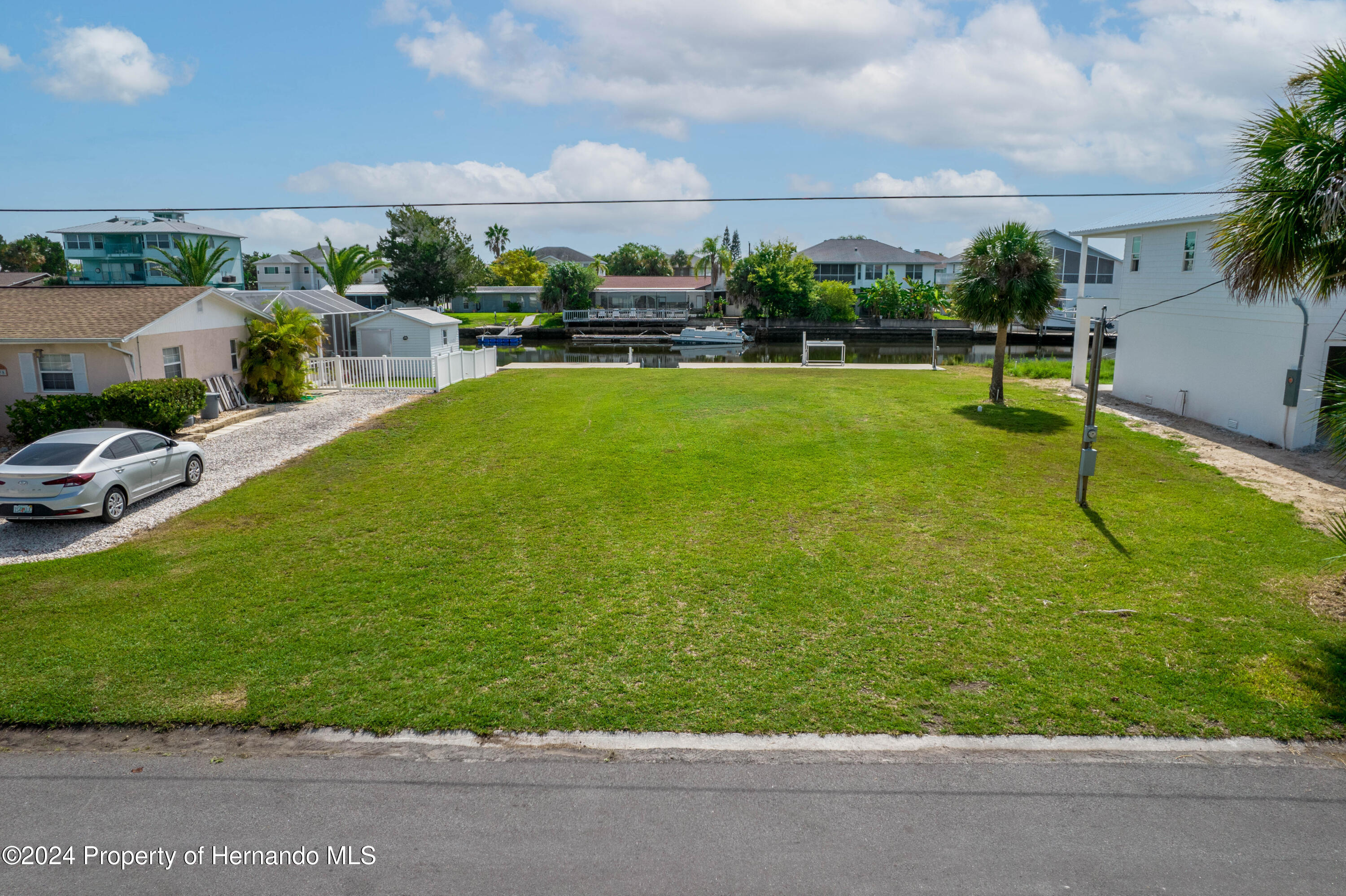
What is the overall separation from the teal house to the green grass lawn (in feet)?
241

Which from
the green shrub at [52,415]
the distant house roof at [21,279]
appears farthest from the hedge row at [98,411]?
the distant house roof at [21,279]

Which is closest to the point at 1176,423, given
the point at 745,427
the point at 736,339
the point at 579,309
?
the point at 745,427

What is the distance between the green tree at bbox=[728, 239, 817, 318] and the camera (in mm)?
73000

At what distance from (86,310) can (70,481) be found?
36.5 ft

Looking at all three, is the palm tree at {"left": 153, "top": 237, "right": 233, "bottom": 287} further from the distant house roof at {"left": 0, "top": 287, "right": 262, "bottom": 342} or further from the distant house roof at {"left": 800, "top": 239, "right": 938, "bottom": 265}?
the distant house roof at {"left": 800, "top": 239, "right": 938, "bottom": 265}

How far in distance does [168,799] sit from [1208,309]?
25.6 meters

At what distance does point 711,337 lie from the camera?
212ft

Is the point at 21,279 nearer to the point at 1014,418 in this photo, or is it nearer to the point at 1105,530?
the point at 1014,418

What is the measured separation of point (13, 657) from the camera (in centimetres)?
876

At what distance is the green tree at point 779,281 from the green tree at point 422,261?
27022 mm

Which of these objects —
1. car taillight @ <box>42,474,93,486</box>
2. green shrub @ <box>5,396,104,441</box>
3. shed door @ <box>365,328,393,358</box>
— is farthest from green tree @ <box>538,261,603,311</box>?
car taillight @ <box>42,474,93,486</box>

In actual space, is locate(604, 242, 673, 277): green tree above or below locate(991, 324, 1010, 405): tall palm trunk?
above

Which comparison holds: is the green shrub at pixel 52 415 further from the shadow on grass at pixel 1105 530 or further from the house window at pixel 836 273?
the house window at pixel 836 273

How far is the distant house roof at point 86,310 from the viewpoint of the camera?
19531mm
